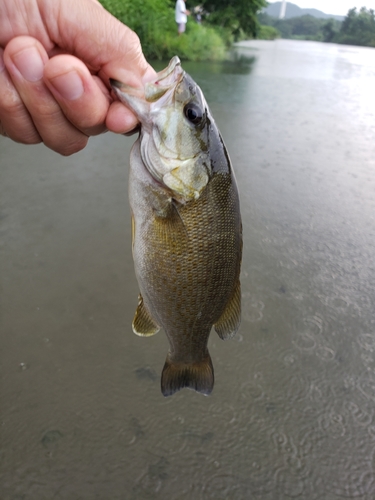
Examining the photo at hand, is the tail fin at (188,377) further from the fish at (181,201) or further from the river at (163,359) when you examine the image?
the river at (163,359)

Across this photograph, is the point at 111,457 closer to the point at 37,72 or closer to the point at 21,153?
the point at 37,72

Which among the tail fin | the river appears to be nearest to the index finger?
the tail fin

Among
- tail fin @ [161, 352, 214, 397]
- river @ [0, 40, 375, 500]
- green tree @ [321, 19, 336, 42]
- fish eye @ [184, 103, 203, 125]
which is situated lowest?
green tree @ [321, 19, 336, 42]

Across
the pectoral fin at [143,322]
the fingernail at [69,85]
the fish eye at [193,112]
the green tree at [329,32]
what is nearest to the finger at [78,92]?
the fingernail at [69,85]

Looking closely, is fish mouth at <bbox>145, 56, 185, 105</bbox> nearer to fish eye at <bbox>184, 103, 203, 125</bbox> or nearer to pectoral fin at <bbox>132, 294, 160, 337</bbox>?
fish eye at <bbox>184, 103, 203, 125</bbox>

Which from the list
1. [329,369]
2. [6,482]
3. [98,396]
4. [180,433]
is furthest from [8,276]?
[329,369]

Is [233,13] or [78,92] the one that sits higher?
[78,92]

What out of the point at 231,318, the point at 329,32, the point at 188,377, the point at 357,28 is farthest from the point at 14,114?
the point at 329,32

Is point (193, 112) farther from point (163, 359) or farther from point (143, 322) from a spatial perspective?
point (163, 359)
